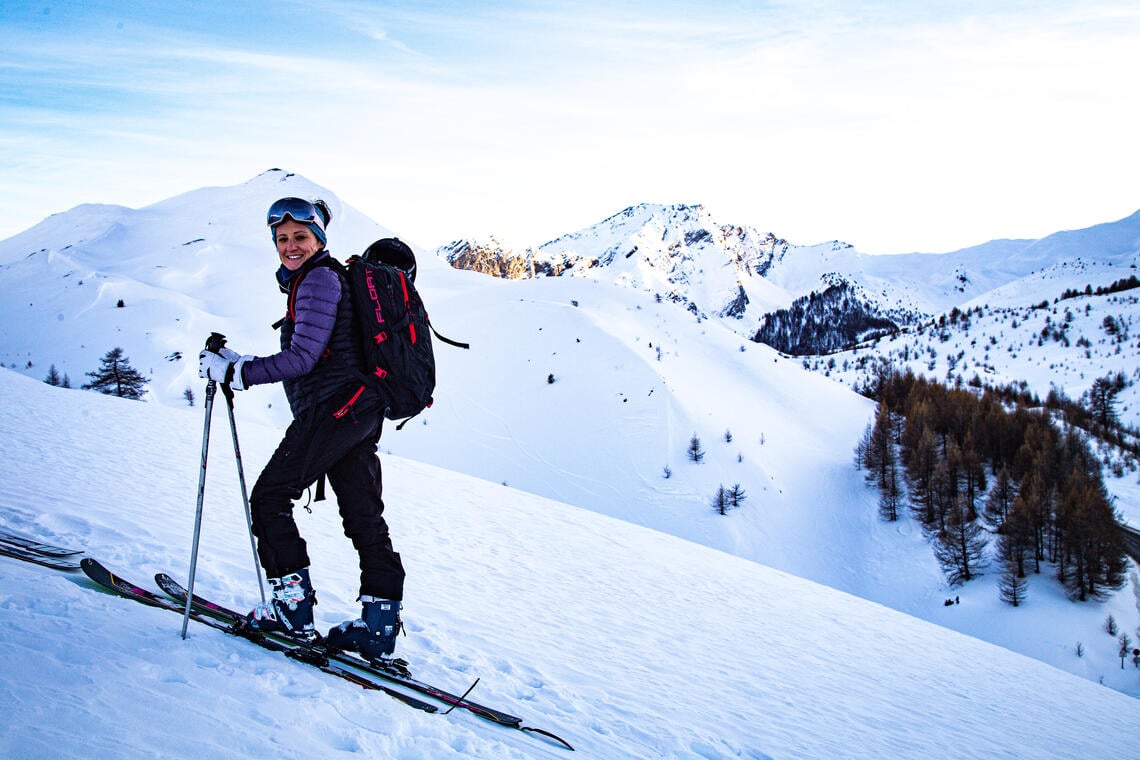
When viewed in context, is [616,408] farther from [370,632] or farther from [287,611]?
[287,611]

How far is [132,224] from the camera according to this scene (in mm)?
65812

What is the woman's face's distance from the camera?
3496 mm

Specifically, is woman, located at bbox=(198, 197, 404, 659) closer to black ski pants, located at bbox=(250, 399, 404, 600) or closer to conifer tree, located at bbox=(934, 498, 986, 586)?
black ski pants, located at bbox=(250, 399, 404, 600)

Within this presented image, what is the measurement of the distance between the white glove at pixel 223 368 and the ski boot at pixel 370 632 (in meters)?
1.55

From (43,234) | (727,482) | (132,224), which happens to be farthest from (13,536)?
(43,234)

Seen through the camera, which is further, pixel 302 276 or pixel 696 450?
pixel 696 450

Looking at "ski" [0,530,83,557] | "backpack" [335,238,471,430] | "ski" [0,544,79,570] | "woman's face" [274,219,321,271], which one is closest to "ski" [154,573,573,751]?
"ski" [0,544,79,570]

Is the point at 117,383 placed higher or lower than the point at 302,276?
lower

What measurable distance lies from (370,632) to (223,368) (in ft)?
6.09

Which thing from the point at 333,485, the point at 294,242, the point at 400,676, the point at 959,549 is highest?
the point at 294,242

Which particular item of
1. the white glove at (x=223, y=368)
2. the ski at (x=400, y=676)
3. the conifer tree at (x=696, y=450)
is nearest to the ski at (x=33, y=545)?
the ski at (x=400, y=676)

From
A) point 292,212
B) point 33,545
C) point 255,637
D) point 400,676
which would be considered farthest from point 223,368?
point 33,545

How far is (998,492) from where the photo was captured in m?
31.5

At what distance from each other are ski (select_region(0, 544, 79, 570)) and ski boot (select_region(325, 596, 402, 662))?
80.2 inches
